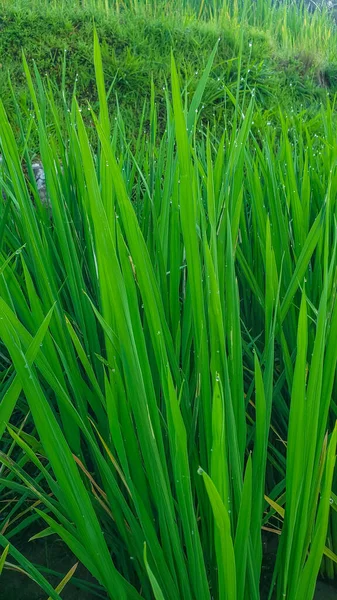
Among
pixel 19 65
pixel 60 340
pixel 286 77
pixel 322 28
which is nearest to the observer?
pixel 60 340

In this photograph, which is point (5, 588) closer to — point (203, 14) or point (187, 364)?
point (187, 364)

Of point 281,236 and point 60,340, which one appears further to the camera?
point 281,236

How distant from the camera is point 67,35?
2816mm

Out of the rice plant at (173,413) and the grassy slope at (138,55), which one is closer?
the rice plant at (173,413)

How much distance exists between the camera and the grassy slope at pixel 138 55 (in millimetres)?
2688

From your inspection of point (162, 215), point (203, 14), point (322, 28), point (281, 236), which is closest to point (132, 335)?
point (162, 215)

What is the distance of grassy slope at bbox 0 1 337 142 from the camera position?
269 centimetres

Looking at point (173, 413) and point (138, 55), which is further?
point (138, 55)

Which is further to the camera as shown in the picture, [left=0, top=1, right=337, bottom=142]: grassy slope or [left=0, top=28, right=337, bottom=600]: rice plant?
[left=0, top=1, right=337, bottom=142]: grassy slope

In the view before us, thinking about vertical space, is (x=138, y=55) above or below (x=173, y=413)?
below

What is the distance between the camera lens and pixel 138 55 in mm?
2873

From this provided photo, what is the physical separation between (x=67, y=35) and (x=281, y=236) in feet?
8.16

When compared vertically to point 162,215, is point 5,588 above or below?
below

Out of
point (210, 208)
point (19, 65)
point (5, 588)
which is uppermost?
point (210, 208)
